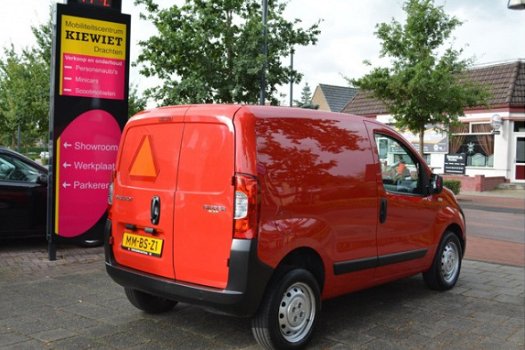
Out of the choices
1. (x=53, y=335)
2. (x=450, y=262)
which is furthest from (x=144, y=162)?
(x=450, y=262)

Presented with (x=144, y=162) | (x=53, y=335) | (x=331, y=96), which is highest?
(x=331, y=96)

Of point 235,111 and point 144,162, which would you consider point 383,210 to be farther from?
point 144,162

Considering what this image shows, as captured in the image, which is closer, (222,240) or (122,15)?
(222,240)

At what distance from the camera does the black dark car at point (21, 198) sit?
7898mm

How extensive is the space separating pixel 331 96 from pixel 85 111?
42954mm

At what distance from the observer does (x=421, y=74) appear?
18.5 meters

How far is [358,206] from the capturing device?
194 inches

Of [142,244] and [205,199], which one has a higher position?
[205,199]

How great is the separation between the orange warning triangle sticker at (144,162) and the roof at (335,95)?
4408 centimetres

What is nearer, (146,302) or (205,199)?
(205,199)

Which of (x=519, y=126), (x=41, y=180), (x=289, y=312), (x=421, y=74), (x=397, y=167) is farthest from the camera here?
(x=519, y=126)

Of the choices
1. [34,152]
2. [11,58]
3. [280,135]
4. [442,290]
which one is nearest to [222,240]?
[280,135]

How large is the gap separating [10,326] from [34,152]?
26.8 metres

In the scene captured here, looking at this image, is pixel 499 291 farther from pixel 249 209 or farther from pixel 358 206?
pixel 249 209
